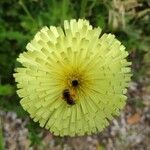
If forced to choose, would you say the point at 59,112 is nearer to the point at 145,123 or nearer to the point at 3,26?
the point at 3,26

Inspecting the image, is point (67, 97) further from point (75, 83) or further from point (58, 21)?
point (58, 21)

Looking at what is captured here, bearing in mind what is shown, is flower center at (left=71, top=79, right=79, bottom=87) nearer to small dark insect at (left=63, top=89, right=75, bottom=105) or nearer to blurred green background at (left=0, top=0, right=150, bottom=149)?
small dark insect at (left=63, top=89, right=75, bottom=105)

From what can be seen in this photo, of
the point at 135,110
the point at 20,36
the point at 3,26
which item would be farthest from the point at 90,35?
the point at 135,110

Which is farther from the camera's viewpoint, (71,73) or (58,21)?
(58,21)

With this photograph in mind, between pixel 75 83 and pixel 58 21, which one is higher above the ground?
pixel 58 21

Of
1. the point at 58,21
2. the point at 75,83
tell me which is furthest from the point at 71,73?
the point at 58,21

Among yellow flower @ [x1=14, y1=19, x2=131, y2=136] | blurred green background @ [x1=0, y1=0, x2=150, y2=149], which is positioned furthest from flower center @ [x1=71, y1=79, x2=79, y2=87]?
blurred green background @ [x1=0, y1=0, x2=150, y2=149]
